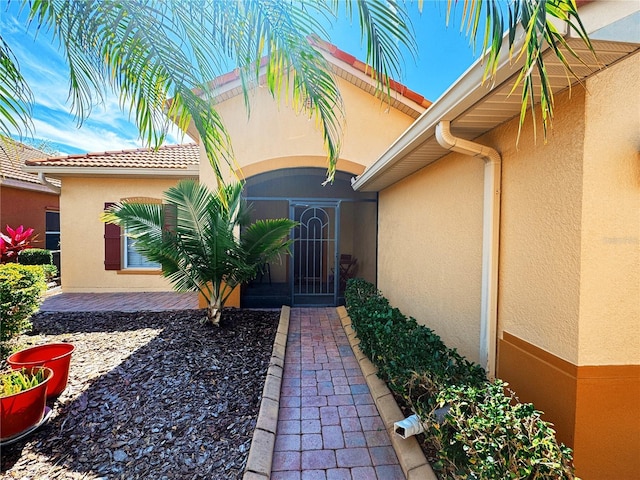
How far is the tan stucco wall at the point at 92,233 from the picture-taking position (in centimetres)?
990

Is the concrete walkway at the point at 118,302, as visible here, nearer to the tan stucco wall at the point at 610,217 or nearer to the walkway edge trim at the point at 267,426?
the walkway edge trim at the point at 267,426

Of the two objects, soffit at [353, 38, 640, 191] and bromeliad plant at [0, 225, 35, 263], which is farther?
bromeliad plant at [0, 225, 35, 263]

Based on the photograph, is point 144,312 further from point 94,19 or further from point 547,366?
point 547,366

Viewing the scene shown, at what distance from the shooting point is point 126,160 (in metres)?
10.1

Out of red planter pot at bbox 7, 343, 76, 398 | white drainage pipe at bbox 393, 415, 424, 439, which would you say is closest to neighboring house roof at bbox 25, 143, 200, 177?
red planter pot at bbox 7, 343, 76, 398

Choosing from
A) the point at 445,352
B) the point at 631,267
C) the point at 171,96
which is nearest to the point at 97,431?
the point at 171,96

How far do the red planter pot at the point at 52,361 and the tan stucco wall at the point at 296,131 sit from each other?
4.85 m

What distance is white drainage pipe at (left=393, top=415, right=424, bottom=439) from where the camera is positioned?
286cm

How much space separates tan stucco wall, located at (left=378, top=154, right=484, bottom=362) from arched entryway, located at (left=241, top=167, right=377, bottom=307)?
2.71 m

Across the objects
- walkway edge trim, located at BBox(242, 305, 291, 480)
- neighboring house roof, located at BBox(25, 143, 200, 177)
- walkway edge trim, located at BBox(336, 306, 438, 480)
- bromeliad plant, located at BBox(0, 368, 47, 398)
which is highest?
neighboring house roof, located at BBox(25, 143, 200, 177)

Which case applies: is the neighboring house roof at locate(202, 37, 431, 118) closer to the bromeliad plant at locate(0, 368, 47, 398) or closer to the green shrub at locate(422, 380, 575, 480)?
the bromeliad plant at locate(0, 368, 47, 398)

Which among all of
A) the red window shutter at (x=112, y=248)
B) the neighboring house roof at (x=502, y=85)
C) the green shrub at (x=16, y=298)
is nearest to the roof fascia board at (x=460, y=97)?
the neighboring house roof at (x=502, y=85)

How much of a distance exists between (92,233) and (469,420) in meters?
12.2

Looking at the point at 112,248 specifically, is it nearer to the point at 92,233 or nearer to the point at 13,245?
the point at 92,233
